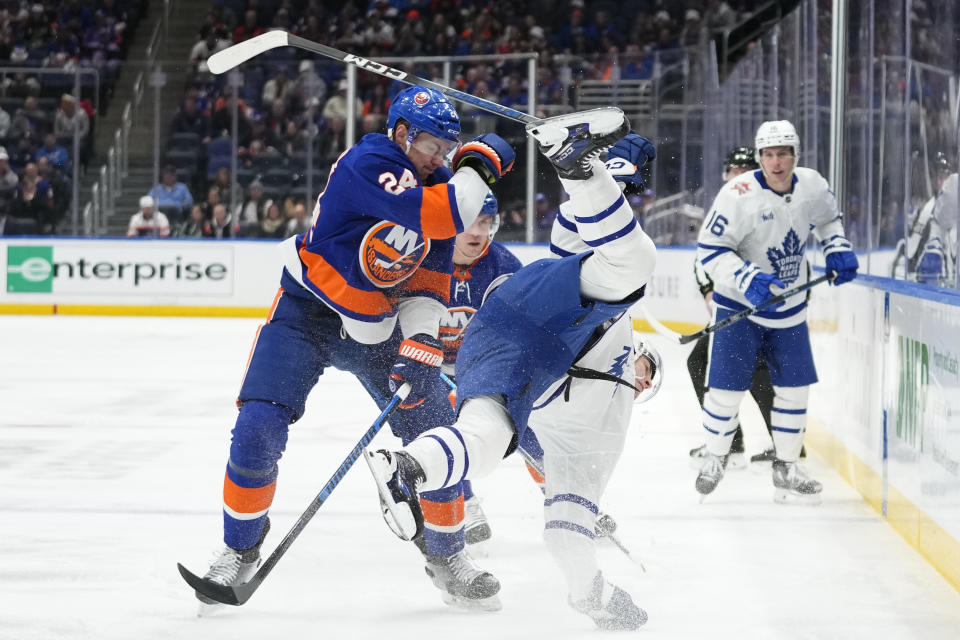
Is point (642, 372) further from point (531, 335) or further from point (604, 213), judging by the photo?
point (604, 213)

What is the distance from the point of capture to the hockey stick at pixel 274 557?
246cm

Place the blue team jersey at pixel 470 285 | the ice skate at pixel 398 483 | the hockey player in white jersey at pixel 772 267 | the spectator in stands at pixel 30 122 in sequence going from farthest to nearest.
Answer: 1. the spectator in stands at pixel 30 122
2. the hockey player in white jersey at pixel 772 267
3. the blue team jersey at pixel 470 285
4. the ice skate at pixel 398 483

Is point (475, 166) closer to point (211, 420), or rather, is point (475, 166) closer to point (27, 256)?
point (211, 420)

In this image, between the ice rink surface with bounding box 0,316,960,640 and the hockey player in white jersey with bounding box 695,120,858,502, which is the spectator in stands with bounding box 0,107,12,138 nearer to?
the ice rink surface with bounding box 0,316,960,640

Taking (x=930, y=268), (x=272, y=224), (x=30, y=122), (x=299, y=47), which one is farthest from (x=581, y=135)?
(x=30, y=122)

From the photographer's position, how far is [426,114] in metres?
2.51

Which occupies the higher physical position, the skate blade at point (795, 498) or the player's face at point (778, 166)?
the player's face at point (778, 166)

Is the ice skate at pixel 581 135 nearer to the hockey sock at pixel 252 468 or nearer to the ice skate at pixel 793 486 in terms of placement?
the hockey sock at pixel 252 468

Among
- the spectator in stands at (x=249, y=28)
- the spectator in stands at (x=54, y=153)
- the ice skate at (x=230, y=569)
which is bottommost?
the ice skate at (x=230, y=569)

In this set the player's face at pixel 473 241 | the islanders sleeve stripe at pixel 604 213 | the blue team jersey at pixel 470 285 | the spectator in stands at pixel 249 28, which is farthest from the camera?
the spectator in stands at pixel 249 28

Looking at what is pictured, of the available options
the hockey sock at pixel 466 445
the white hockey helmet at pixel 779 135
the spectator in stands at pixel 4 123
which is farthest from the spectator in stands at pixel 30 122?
the hockey sock at pixel 466 445

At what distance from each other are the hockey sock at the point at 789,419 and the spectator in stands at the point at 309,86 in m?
7.04

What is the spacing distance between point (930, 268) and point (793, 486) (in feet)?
2.80

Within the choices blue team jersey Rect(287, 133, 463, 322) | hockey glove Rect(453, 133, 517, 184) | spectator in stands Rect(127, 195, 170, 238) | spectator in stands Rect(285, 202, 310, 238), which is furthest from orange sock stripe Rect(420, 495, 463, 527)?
spectator in stands Rect(127, 195, 170, 238)
